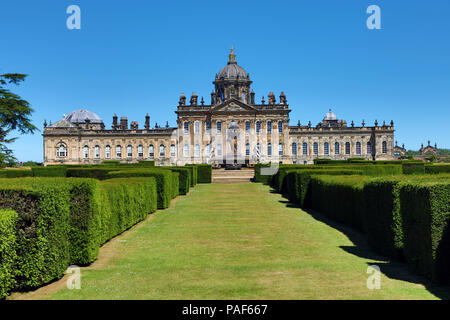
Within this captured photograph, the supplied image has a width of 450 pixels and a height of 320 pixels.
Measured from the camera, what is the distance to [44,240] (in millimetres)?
6969

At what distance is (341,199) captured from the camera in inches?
499

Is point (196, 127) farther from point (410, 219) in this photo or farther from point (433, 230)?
point (433, 230)

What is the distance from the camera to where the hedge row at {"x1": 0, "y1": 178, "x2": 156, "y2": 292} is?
6797mm

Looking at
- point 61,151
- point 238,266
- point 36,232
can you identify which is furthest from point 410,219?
point 61,151

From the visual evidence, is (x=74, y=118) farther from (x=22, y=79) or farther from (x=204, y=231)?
(x=204, y=231)

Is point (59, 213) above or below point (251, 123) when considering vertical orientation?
below

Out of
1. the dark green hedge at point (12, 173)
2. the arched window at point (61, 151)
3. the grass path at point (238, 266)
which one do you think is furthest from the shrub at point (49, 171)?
the arched window at point (61, 151)

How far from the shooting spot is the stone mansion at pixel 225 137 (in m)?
64.1

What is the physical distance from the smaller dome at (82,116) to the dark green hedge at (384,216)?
254 ft

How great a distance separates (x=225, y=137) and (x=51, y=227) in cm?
5722

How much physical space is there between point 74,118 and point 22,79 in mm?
52401
